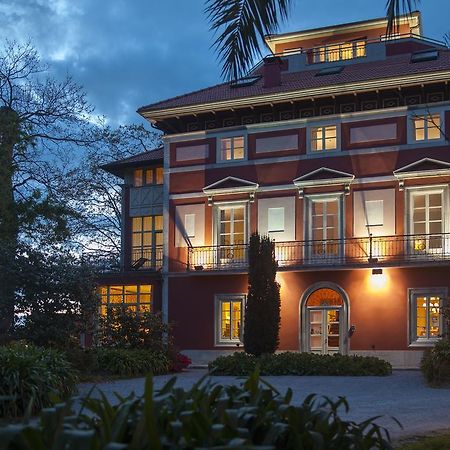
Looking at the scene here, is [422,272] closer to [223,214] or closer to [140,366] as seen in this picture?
[223,214]

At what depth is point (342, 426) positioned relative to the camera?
515 cm

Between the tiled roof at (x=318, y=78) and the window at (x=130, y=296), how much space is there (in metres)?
6.93

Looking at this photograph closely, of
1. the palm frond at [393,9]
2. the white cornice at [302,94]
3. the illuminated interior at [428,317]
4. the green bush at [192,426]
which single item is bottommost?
the green bush at [192,426]

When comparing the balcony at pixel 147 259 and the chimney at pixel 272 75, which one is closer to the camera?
the chimney at pixel 272 75

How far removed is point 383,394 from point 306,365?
21.1 ft

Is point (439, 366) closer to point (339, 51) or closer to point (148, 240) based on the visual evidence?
point (148, 240)

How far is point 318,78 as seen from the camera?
30.5 metres

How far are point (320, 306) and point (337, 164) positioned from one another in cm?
504

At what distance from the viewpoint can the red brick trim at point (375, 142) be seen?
90.9ft

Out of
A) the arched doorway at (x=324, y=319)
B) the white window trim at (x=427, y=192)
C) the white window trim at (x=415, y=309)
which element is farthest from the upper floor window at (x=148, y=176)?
the white window trim at (x=415, y=309)

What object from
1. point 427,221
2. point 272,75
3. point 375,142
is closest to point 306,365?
point 427,221

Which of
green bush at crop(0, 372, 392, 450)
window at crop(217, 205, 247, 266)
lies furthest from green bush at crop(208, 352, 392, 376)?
green bush at crop(0, 372, 392, 450)

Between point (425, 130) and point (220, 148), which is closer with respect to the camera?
point (425, 130)

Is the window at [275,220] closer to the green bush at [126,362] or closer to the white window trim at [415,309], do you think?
the white window trim at [415,309]
